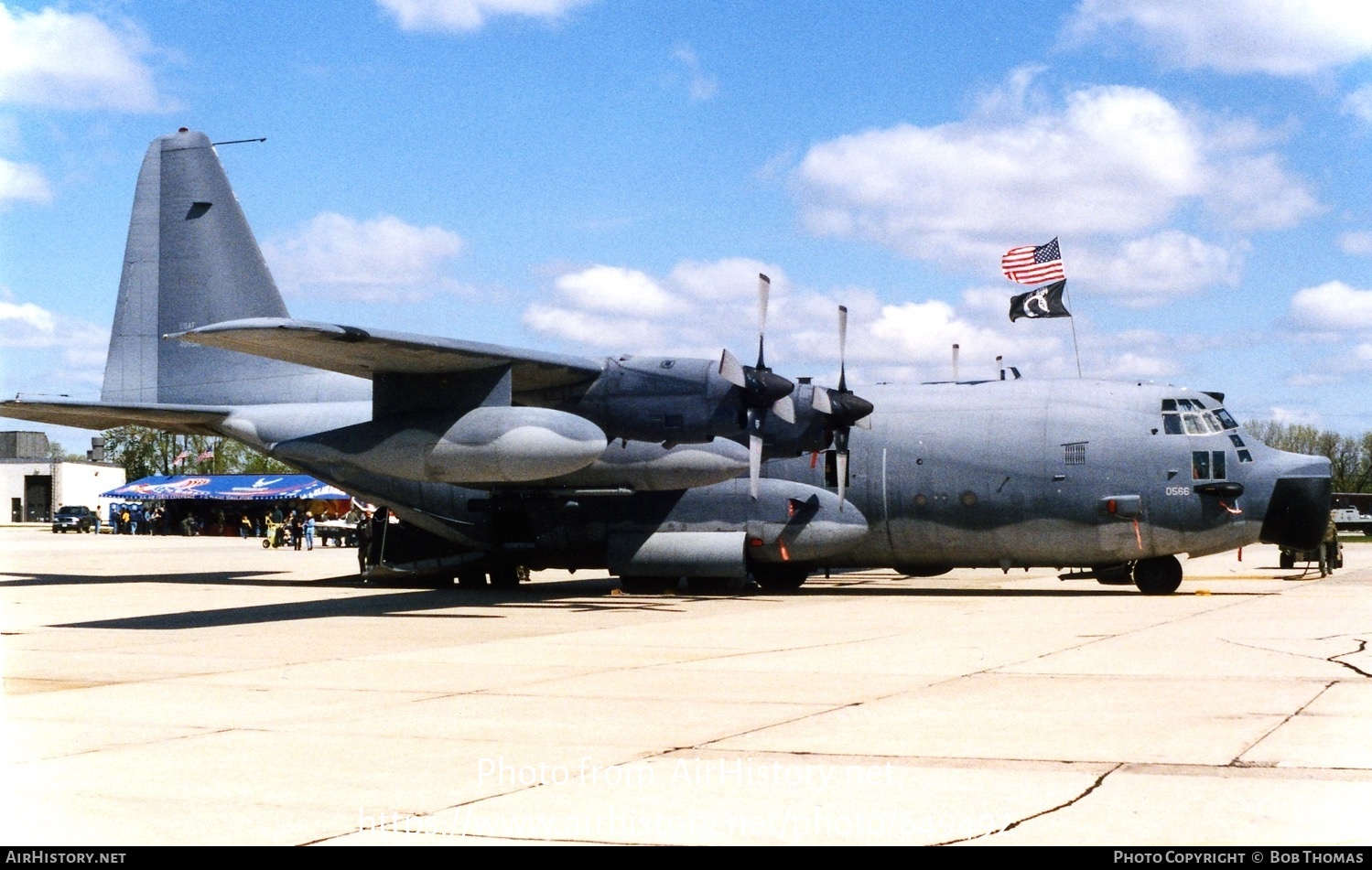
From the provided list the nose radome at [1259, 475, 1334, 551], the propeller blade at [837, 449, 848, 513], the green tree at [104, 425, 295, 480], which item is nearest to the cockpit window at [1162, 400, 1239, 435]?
the nose radome at [1259, 475, 1334, 551]

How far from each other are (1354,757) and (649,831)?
4.85 metres

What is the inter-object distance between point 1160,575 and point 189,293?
2088 centimetres

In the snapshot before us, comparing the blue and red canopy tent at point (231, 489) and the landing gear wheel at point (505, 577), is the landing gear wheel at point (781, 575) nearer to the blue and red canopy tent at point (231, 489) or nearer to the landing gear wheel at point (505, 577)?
the landing gear wheel at point (505, 577)

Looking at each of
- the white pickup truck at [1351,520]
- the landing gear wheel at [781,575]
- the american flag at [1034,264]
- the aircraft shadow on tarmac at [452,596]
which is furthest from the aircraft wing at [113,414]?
the white pickup truck at [1351,520]

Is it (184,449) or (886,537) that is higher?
(184,449)

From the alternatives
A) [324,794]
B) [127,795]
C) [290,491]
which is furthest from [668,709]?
[290,491]

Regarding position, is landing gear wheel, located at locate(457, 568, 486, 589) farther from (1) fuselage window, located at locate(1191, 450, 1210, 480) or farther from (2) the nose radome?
(2) the nose radome

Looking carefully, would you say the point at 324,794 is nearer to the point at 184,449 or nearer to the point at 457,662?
the point at 457,662

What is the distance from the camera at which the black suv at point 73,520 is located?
78.4 metres

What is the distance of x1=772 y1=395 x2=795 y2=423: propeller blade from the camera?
74.4 feet

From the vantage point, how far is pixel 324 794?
764 cm

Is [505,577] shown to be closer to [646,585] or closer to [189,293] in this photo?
[646,585]

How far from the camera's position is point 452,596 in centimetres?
2600

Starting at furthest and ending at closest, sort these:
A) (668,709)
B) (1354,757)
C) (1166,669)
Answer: (1166,669) → (668,709) → (1354,757)
